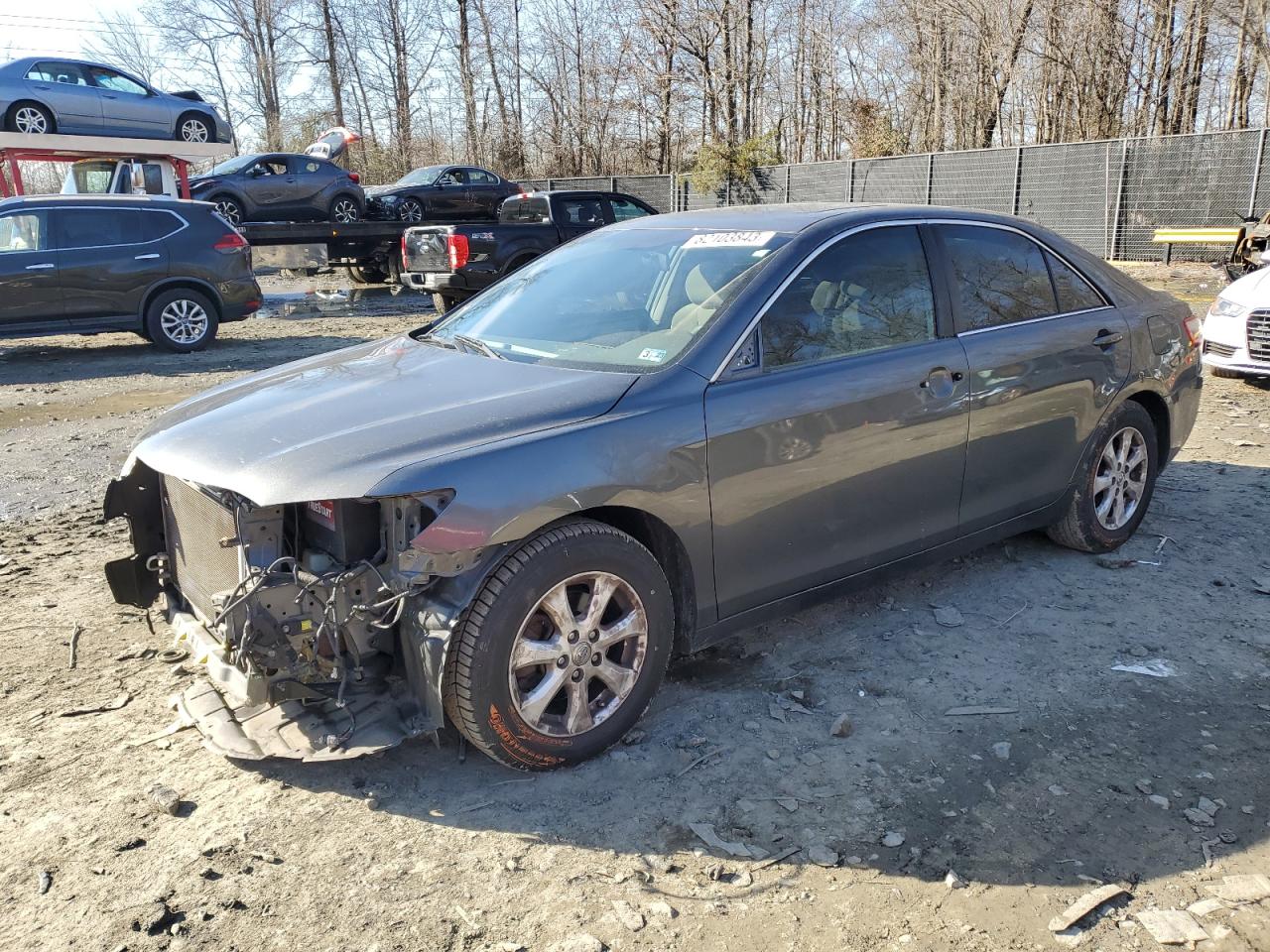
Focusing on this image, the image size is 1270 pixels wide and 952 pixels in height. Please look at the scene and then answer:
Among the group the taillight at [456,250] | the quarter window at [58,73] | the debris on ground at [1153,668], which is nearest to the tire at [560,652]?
the debris on ground at [1153,668]

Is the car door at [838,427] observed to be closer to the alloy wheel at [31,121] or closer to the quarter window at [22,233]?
the quarter window at [22,233]

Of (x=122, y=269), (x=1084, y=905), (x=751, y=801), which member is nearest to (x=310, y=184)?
(x=122, y=269)

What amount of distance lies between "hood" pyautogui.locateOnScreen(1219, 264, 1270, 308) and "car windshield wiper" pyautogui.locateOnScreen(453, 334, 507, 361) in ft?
24.2

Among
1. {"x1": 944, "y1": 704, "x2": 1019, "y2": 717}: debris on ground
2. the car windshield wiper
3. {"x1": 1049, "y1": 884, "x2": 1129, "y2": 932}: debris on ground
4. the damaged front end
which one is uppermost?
the car windshield wiper

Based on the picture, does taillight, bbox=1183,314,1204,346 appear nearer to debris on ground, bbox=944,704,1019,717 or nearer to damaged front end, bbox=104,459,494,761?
debris on ground, bbox=944,704,1019,717

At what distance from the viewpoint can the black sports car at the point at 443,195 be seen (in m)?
20.6

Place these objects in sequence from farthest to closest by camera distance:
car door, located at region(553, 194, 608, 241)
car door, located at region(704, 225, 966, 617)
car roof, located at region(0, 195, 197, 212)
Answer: car door, located at region(553, 194, 608, 241)
car roof, located at region(0, 195, 197, 212)
car door, located at region(704, 225, 966, 617)

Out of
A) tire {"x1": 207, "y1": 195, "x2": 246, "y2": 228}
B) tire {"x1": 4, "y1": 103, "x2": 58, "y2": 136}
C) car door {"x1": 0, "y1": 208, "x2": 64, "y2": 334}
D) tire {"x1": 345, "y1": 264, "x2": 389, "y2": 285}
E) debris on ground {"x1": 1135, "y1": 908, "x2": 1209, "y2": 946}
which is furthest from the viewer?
tire {"x1": 345, "y1": 264, "x2": 389, "y2": 285}

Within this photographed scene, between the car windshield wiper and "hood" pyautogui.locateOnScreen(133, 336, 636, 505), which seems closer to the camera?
"hood" pyautogui.locateOnScreen(133, 336, 636, 505)

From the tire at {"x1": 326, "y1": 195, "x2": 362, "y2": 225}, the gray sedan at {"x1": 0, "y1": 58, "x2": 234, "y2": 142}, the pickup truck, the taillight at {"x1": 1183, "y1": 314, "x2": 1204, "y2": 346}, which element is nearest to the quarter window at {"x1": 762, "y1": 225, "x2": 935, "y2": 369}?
the taillight at {"x1": 1183, "y1": 314, "x2": 1204, "y2": 346}

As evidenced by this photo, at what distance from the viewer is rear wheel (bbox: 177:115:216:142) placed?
58.4 ft

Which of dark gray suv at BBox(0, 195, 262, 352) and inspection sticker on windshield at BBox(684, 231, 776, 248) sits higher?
inspection sticker on windshield at BBox(684, 231, 776, 248)

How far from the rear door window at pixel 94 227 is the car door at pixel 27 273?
0.50ft

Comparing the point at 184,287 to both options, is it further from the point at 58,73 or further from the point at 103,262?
the point at 58,73
